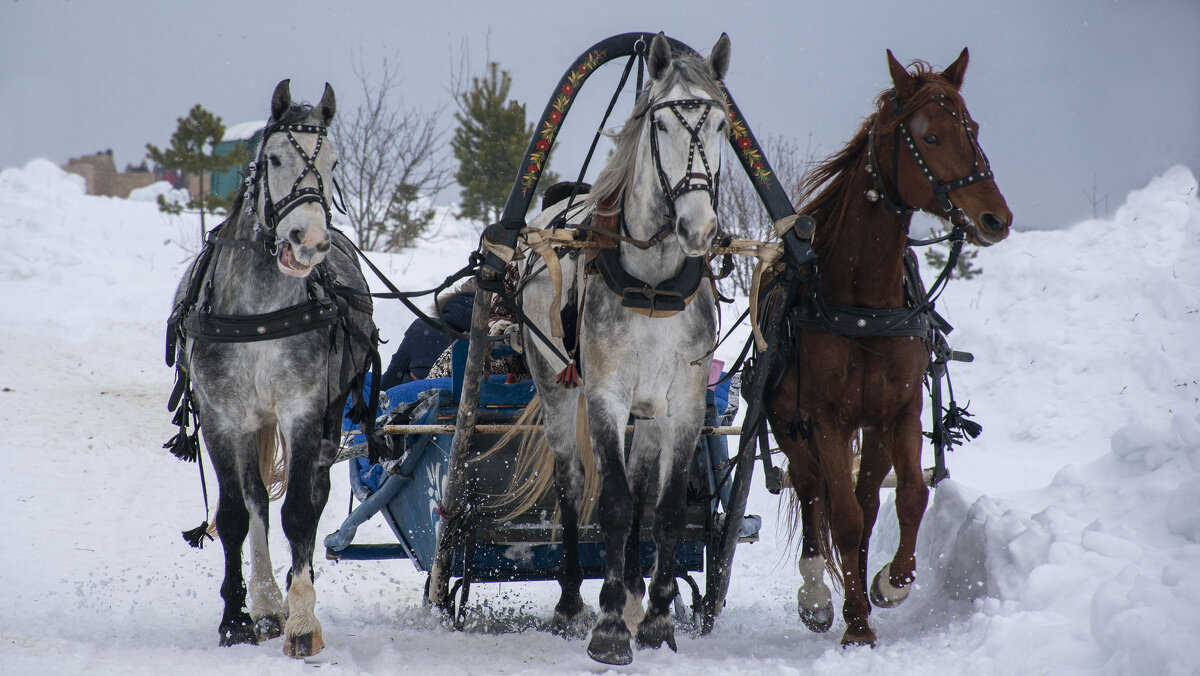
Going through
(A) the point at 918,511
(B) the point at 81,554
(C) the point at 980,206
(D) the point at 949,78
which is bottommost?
(B) the point at 81,554

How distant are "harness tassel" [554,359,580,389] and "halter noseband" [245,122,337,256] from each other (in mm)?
1188

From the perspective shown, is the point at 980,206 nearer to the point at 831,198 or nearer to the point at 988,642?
the point at 831,198

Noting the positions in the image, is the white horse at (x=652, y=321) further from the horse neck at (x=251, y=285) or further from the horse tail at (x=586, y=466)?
the horse neck at (x=251, y=285)

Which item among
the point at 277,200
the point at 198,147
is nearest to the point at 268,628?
the point at 277,200

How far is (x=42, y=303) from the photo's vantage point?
537 inches

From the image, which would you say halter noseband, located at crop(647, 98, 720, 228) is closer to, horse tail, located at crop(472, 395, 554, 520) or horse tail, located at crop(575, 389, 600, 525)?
horse tail, located at crop(575, 389, 600, 525)

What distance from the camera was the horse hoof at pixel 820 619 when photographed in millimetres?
4203

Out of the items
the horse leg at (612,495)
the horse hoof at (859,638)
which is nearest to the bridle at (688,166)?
the horse leg at (612,495)

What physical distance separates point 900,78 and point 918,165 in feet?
1.38

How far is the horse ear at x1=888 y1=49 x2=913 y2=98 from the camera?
3.96 m

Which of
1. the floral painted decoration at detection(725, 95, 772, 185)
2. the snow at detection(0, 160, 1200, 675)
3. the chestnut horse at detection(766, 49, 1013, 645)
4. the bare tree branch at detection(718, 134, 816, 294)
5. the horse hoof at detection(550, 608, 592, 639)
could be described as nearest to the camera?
the snow at detection(0, 160, 1200, 675)

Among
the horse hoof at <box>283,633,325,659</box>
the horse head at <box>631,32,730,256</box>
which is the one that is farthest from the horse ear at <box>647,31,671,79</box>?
the horse hoof at <box>283,633,325,659</box>

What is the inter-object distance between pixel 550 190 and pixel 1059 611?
344 cm

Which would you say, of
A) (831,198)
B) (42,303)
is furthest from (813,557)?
(42,303)
